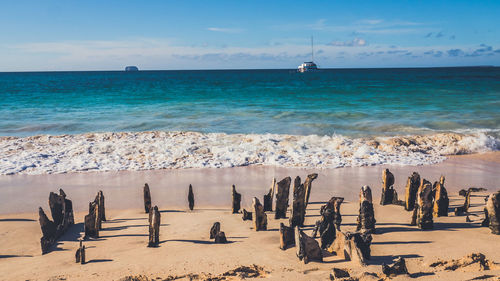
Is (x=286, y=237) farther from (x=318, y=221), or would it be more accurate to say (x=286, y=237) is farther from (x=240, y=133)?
(x=240, y=133)

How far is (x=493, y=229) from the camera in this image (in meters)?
5.29

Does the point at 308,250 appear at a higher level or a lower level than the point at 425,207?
lower

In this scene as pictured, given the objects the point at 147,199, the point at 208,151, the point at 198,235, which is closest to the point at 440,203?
the point at 198,235

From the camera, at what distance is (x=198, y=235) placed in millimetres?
5547

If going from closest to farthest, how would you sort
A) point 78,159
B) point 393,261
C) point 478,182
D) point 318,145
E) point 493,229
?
point 393,261, point 493,229, point 478,182, point 78,159, point 318,145

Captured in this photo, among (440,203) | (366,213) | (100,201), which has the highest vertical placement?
(100,201)

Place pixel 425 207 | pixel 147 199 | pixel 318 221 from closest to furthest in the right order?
pixel 318 221 → pixel 425 207 → pixel 147 199

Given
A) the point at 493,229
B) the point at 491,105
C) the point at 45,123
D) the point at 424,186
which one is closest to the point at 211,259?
the point at 424,186

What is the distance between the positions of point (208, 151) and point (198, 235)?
6501mm

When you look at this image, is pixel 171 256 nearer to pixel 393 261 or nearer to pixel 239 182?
pixel 393 261

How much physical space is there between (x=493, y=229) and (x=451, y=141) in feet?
30.0

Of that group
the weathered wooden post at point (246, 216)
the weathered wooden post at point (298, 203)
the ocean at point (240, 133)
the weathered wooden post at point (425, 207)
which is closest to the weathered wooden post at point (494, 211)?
the weathered wooden post at point (425, 207)

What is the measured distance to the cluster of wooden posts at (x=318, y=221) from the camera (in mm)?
4527

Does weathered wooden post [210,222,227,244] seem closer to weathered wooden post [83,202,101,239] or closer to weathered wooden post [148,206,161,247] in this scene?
weathered wooden post [148,206,161,247]
